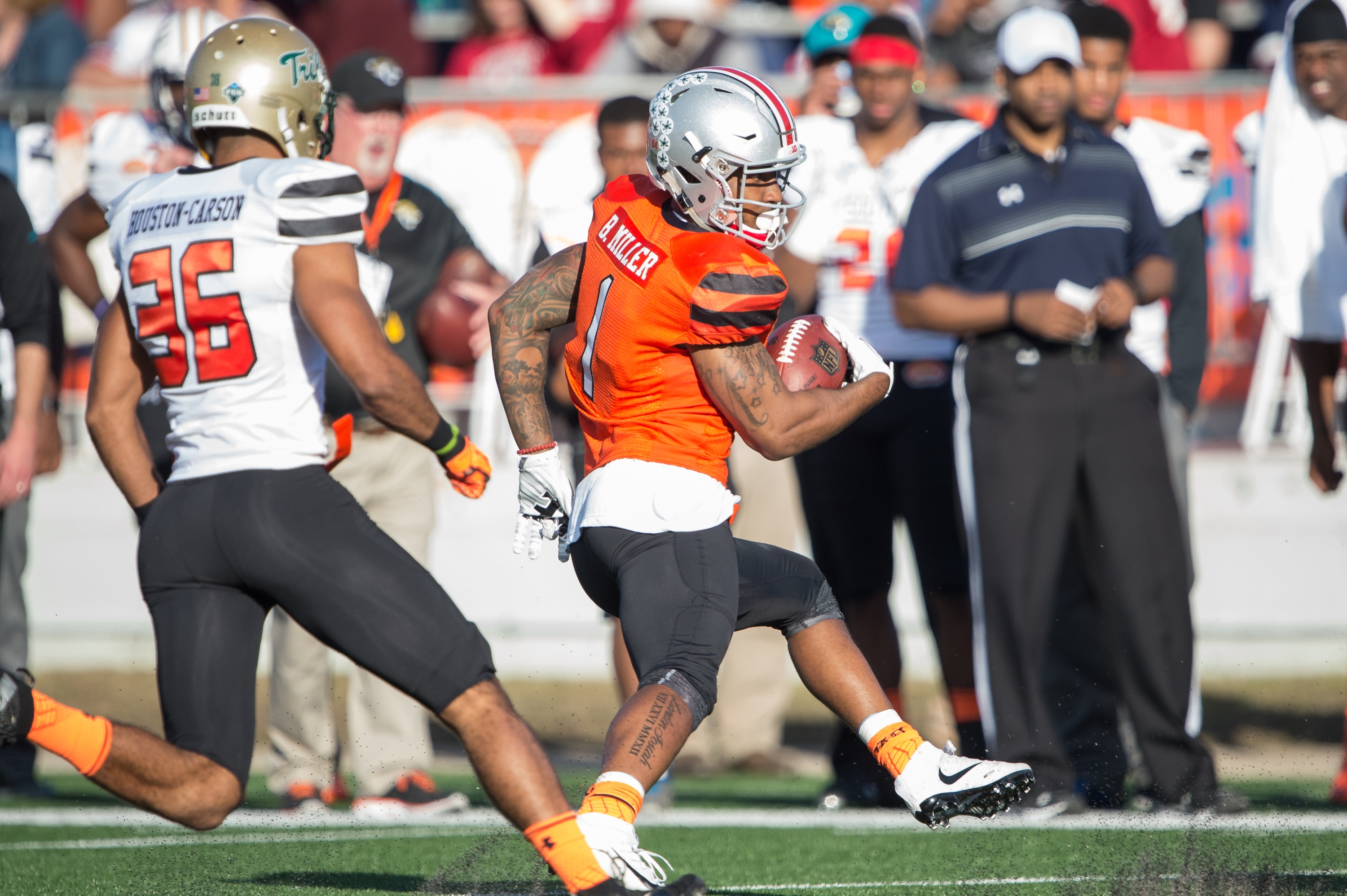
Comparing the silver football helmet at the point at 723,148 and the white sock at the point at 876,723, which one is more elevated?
the silver football helmet at the point at 723,148

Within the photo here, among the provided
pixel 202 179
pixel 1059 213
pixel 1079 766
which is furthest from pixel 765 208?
pixel 1079 766

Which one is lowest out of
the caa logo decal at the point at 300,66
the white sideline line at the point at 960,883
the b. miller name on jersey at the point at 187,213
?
the white sideline line at the point at 960,883

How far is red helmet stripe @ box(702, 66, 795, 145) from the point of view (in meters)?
3.75

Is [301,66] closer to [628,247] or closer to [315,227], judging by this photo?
[315,227]

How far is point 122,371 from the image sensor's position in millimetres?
4059

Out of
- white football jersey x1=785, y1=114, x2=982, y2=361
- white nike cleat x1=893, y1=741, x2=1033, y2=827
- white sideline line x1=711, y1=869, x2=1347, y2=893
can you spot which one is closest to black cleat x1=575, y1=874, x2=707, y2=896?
white nike cleat x1=893, y1=741, x2=1033, y2=827

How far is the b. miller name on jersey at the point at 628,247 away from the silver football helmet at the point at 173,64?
2639 mm

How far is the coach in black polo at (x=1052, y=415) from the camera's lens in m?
5.33

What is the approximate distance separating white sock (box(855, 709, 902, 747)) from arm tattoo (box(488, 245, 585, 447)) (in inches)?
40.5

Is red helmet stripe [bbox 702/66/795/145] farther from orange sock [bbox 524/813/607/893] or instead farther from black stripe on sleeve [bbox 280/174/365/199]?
orange sock [bbox 524/813/607/893]

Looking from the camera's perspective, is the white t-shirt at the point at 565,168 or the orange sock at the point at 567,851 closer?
the orange sock at the point at 567,851

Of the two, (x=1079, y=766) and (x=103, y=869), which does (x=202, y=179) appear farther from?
(x=1079, y=766)

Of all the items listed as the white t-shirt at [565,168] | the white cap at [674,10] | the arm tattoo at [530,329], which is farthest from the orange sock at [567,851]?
the white cap at [674,10]

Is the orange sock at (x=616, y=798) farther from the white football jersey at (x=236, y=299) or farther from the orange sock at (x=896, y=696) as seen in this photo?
the orange sock at (x=896, y=696)
